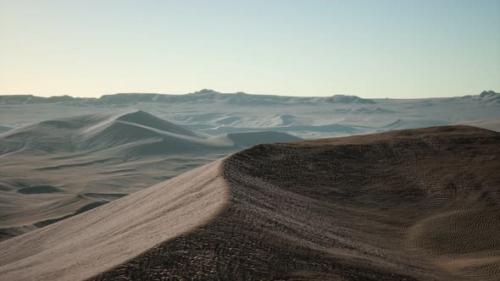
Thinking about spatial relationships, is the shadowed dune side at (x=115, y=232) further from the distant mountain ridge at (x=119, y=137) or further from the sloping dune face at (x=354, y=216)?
the distant mountain ridge at (x=119, y=137)

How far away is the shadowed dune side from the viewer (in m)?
16.7

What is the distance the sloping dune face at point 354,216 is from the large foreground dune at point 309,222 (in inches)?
2.4

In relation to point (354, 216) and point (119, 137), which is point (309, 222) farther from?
point (119, 137)

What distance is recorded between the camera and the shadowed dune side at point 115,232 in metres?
16.7

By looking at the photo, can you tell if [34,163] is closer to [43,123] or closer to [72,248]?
[43,123]

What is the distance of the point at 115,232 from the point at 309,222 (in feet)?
23.4

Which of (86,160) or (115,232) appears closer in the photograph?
(115,232)

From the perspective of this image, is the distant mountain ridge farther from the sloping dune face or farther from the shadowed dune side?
the sloping dune face

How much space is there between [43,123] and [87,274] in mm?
121011

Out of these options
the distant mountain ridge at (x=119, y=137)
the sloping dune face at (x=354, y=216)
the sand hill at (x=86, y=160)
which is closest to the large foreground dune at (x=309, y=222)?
the sloping dune face at (x=354, y=216)

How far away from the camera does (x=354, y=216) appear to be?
1094 inches

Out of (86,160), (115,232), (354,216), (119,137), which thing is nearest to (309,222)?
(354,216)

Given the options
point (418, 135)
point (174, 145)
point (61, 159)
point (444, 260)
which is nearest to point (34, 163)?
point (61, 159)

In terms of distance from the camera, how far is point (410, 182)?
3309 centimetres
